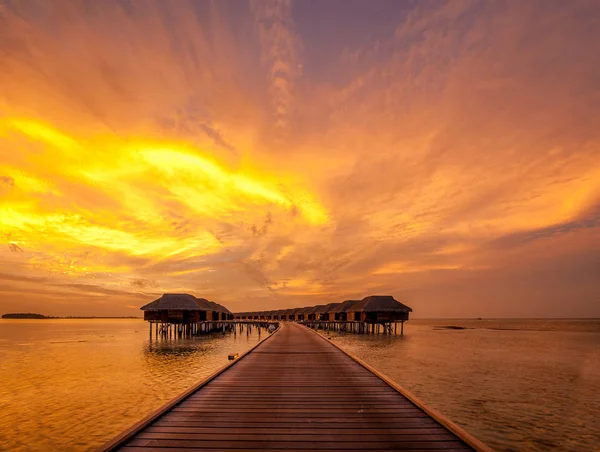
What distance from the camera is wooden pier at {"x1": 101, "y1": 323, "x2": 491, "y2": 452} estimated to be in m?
6.46

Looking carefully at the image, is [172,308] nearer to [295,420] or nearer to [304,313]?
[295,420]

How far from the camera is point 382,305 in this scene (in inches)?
2351

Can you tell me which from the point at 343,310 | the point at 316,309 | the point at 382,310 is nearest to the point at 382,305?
the point at 382,310

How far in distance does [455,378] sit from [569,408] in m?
6.96

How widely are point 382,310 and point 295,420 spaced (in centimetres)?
5306

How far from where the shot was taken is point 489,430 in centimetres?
1291

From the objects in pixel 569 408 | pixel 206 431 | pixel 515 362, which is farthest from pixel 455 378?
pixel 206 431

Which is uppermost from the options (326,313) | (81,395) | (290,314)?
(290,314)

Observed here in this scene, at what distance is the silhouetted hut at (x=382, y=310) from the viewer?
59.1m

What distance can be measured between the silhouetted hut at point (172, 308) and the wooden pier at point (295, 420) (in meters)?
46.2

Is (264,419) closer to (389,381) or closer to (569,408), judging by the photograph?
(389,381)

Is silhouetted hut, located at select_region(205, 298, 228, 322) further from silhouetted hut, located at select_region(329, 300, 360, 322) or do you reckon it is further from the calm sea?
the calm sea

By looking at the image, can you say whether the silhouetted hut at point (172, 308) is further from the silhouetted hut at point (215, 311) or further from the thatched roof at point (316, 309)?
the thatched roof at point (316, 309)

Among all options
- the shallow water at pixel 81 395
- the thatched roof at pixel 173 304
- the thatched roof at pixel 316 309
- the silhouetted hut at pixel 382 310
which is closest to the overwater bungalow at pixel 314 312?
the thatched roof at pixel 316 309
